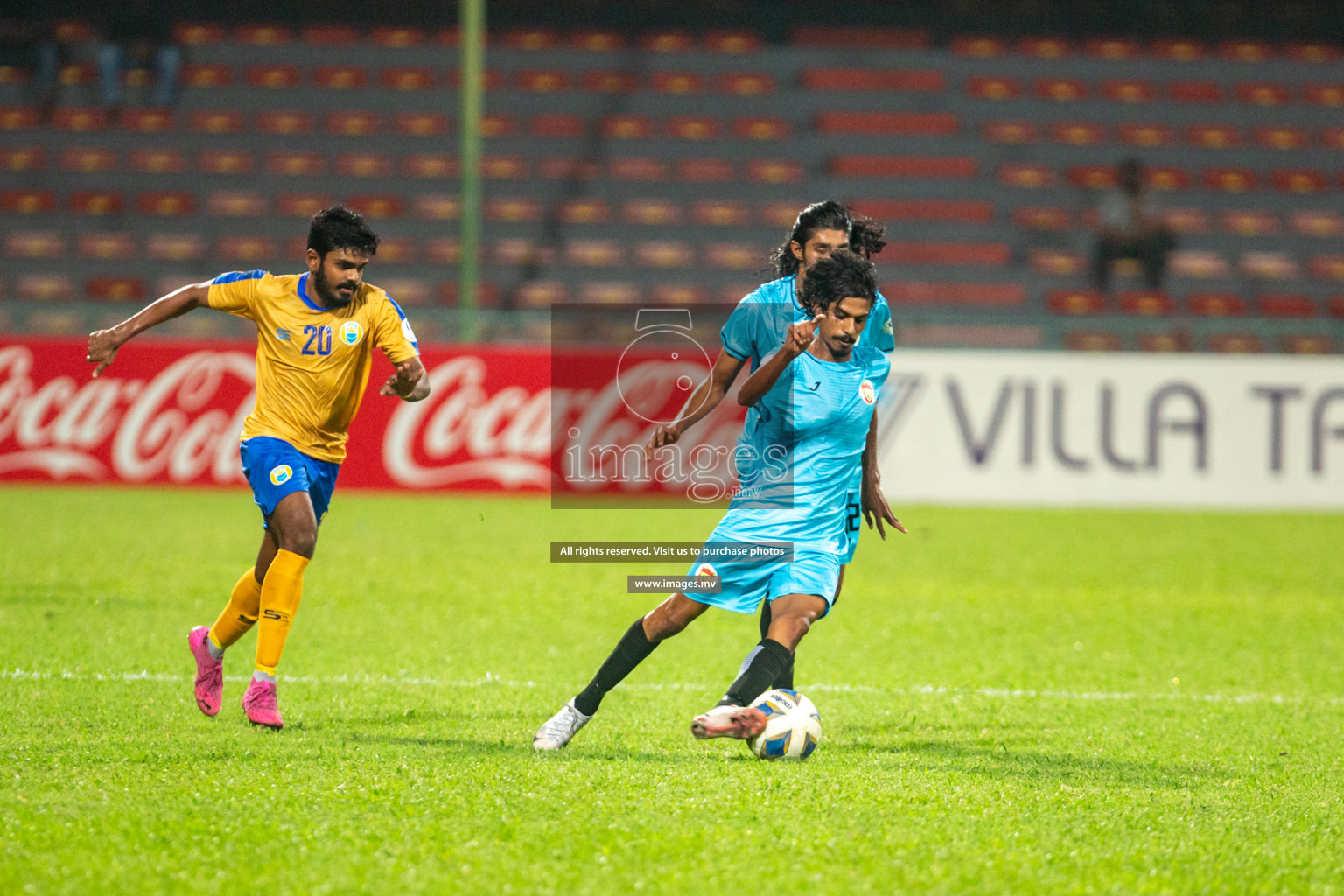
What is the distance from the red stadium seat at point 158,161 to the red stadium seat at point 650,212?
6901mm

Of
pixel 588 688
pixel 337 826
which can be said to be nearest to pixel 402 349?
pixel 588 688

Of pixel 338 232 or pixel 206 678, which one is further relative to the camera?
pixel 206 678

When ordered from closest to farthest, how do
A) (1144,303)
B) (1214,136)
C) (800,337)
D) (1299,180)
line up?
(800,337)
(1144,303)
(1299,180)
(1214,136)

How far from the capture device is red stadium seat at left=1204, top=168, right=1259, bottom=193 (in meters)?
21.5

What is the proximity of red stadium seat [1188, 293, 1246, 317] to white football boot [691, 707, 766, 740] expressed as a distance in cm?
1637

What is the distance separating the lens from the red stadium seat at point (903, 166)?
69.8ft

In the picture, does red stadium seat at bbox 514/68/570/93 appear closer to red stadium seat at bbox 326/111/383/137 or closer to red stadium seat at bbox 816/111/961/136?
red stadium seat at bbox 326/111/383/137

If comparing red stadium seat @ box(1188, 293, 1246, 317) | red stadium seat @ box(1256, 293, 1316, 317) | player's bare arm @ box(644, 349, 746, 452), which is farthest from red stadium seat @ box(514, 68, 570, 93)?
player's bare arm @ box(644, 349, 746, 452)

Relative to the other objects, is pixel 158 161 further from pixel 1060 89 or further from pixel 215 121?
pixel 1060 89

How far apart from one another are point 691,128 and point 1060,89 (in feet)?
20.5

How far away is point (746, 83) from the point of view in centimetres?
2286

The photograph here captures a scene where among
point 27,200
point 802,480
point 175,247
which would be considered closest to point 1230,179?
point 175,247

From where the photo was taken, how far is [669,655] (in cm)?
721

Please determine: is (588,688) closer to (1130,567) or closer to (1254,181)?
(1130,567)
